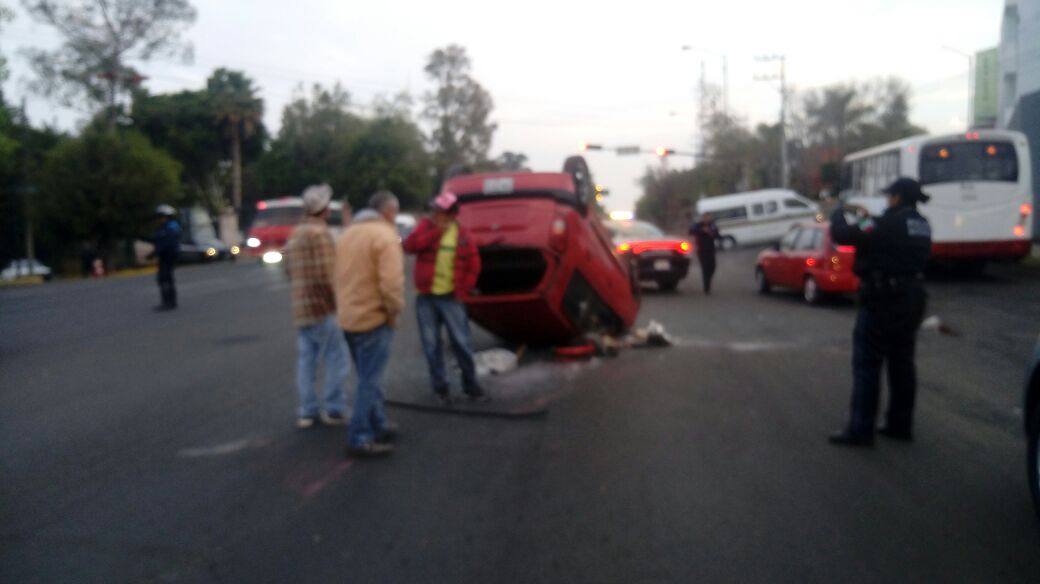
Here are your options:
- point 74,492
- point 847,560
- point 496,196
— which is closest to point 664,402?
point 496,196

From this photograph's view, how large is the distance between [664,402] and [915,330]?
240 centimetres

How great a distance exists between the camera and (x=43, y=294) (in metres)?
25.6

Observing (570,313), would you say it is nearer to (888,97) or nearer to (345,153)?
(345,153)

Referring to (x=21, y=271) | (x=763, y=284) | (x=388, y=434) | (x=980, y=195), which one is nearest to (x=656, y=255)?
(x=763, y=284)

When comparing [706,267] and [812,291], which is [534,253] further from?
[706,267]

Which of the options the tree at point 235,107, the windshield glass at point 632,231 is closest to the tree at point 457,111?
the tree at point 235,107

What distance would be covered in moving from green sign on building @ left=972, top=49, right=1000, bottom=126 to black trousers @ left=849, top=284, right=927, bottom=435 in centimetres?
4882

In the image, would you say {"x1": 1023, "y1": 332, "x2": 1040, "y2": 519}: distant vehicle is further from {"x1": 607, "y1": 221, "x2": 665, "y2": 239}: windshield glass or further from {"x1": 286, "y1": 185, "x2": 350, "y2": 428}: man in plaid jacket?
{"x1": 607, "y1": 221, "x2": 665, "y2": 239}: windshield glass

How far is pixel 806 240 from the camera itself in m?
18.1

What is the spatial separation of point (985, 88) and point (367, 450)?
53714mm

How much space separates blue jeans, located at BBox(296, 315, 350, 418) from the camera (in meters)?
7.73

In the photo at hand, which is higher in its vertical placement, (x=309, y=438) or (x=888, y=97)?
(x=888, y=97)

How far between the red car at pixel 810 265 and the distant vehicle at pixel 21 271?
33.0 meters

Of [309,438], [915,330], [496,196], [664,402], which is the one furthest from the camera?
[496,196]
